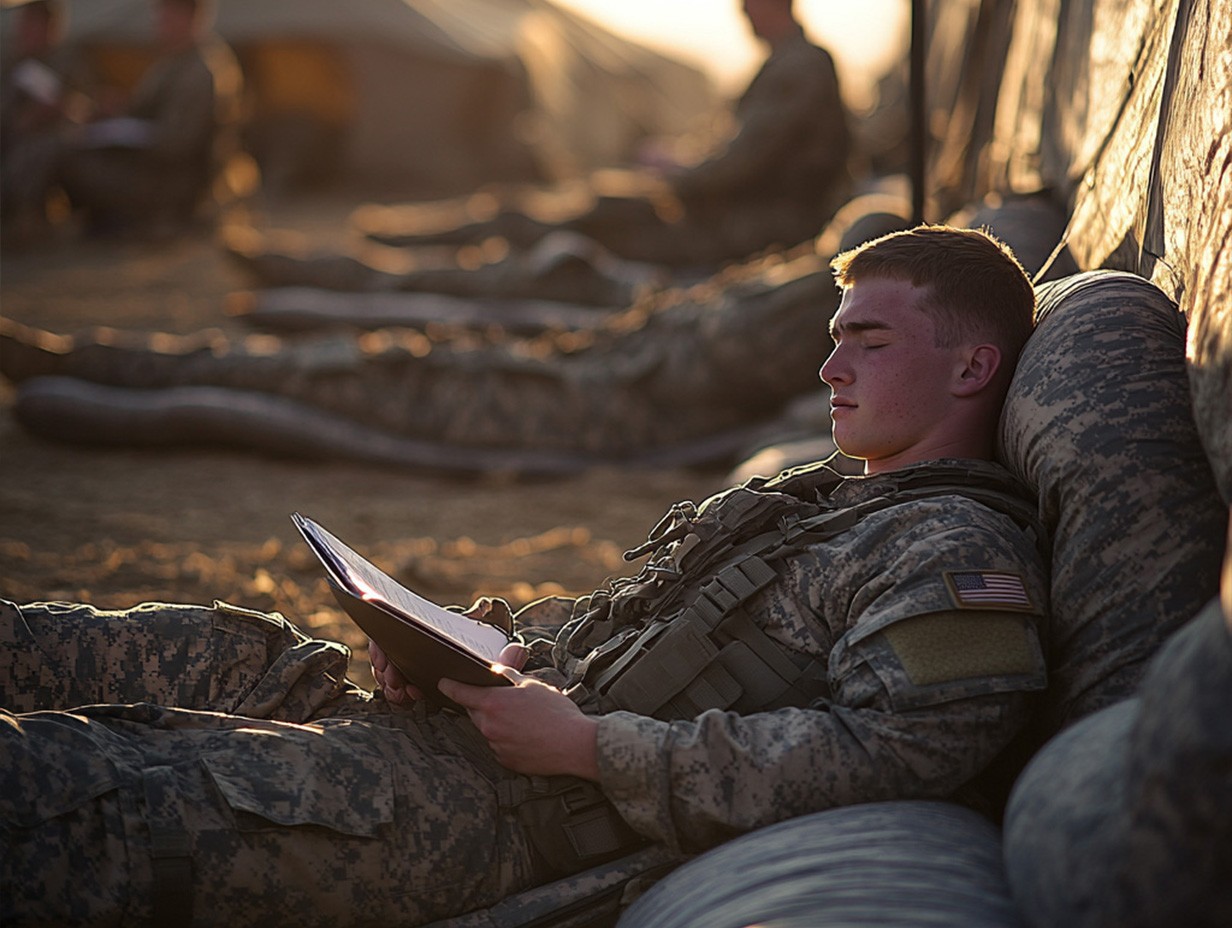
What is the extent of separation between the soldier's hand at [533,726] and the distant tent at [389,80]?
11.5 metres

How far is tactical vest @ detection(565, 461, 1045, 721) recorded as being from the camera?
184cm

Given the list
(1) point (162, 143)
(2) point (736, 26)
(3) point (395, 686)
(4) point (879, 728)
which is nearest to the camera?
(4) point (879, 728)

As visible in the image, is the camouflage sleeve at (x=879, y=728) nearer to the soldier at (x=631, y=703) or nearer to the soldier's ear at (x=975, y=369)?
the soldier at (x=631, y=703)

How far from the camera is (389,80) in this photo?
41.9ft

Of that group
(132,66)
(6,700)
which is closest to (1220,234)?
(6,700)

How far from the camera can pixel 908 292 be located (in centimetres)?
202

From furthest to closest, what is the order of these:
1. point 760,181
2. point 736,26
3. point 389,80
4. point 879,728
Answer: point 736,26, point 389,80, point 760,181, point 879,728

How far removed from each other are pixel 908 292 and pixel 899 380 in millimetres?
133

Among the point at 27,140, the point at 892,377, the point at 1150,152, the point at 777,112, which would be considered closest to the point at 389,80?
the point at 27,140

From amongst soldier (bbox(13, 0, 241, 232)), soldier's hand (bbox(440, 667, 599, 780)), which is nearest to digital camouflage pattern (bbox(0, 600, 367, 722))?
soldier's hand (bbox(440, 667, 599, 780))

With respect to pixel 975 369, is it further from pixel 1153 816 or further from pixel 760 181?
pixel 760 181

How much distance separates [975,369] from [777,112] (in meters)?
4.90

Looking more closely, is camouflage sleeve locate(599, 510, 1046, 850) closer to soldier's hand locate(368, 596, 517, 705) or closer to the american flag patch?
the american flag patch

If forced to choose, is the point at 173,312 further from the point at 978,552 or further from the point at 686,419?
the point at 978,552
